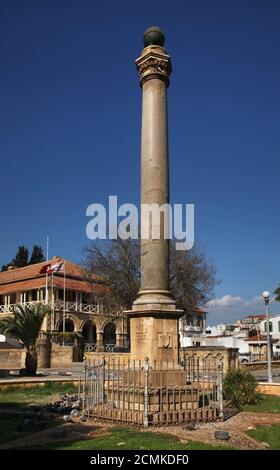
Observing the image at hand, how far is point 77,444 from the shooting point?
7.79 m

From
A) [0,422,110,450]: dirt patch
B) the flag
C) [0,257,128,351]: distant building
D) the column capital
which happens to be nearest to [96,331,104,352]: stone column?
[0,257,128,351]: distant building

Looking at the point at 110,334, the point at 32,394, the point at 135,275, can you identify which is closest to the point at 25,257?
the point at 110,334

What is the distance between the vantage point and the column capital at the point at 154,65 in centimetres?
1251

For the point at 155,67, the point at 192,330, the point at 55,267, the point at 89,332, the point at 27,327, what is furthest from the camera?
the point at 192,330

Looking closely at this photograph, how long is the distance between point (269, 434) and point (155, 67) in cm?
884

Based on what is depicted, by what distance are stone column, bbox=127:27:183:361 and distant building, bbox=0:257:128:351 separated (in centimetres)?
2648

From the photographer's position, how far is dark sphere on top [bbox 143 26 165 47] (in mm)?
13080

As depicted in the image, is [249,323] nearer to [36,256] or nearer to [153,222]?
[36,256]

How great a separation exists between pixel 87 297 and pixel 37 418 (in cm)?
3513

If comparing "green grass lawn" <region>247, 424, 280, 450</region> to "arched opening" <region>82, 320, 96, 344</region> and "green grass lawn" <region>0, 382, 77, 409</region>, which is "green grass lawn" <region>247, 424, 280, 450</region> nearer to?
"green grass lawn" <region>0, 382, 77, 409</region>

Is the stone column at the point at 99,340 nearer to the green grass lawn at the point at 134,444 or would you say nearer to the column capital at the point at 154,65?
the column capital at the point at 154,65

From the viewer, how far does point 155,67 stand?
493 inches

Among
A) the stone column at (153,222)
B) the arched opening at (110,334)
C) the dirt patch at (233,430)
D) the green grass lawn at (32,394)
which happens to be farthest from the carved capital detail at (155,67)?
the arched opening at (110,334)
